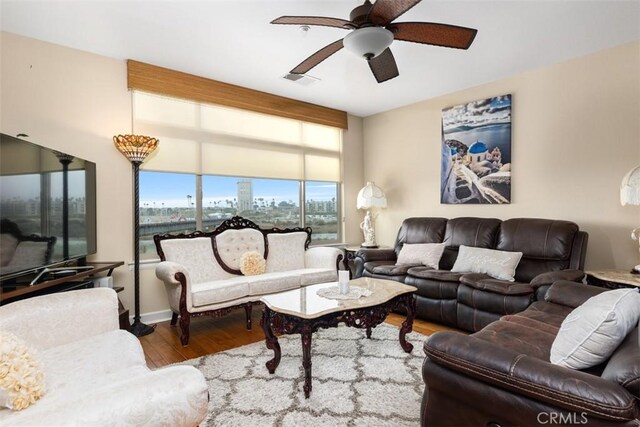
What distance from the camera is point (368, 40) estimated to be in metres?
2.06

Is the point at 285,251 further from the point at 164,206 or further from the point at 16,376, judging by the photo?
the point at 16,376

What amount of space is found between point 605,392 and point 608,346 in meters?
0.36

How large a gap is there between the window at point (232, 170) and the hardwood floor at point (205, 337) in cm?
103

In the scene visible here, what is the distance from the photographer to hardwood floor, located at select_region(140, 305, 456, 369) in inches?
110

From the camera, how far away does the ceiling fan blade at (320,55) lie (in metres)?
2.37

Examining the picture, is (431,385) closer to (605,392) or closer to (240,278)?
(605,392)

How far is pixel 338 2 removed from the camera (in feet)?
8.04

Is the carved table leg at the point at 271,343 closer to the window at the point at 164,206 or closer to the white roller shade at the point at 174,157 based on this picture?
the window at the point at 164,206

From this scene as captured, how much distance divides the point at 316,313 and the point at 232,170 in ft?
8.68

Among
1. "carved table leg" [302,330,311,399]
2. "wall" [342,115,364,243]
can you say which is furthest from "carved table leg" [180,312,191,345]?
"wall" [342,115,364,243]

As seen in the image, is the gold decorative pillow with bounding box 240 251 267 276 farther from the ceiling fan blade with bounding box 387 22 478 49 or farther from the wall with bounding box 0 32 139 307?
the ceiling fan blade with bounding box 387 22 478 49

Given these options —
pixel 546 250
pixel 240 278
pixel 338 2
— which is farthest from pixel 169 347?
pixel 546 250

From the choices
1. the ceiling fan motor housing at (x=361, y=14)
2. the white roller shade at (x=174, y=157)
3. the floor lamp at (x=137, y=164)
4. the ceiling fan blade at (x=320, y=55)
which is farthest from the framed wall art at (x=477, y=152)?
the floor lamp at (x=137, y=164)

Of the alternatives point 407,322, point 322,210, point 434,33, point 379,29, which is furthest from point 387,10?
point 322,210
